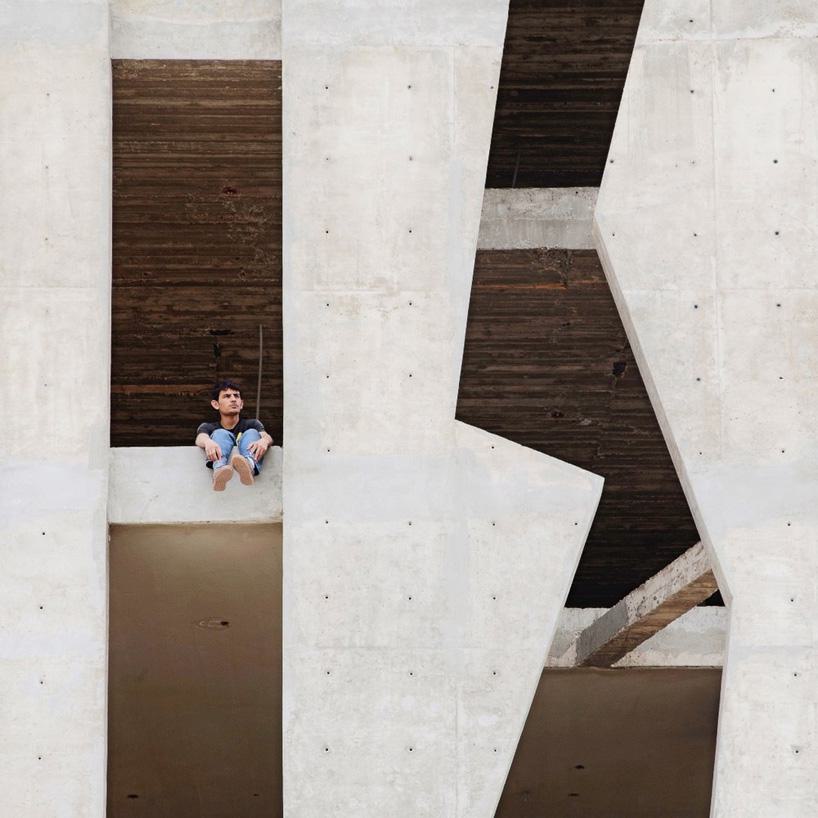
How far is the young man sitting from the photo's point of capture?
11.6 metres

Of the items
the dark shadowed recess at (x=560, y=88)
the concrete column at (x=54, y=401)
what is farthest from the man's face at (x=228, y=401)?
the dark shadowed recess at (x=560, y=88)

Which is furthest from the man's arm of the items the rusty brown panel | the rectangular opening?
the rusty brown panel

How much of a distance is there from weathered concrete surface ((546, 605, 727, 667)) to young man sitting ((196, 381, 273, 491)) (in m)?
5.30

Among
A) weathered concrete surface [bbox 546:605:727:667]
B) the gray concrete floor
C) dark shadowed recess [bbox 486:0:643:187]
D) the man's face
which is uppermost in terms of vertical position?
dark shadowed recess [bbox 486:0:643:187]

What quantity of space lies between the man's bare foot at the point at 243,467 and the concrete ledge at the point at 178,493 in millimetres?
406

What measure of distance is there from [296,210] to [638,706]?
25.5ft

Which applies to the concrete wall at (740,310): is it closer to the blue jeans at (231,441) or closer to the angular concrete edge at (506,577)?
the angular concrete edge at (506,577)

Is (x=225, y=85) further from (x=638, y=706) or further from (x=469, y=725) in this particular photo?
(x=638, y=706)

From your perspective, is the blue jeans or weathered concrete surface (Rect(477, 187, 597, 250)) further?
weathered concrete surface (Rect(477, 187, 597, 250))

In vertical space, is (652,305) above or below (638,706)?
above

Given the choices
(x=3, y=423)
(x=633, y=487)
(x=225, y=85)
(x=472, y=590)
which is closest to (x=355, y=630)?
(x=472, y=590)

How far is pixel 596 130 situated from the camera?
14.2m

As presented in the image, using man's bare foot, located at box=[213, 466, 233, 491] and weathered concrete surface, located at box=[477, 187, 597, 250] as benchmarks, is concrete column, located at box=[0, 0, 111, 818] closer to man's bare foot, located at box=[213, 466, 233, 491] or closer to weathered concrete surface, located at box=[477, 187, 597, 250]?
man's bare foot, located at box=[213, 466, 233, 491]

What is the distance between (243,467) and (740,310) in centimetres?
384
